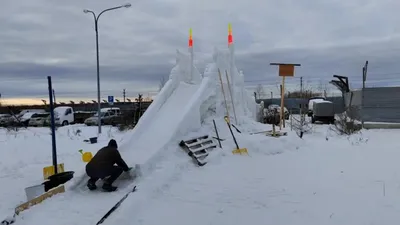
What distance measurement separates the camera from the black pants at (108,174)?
755 centimetres

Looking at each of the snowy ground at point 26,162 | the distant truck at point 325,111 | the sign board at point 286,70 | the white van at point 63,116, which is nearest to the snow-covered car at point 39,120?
the white van at point 63,116

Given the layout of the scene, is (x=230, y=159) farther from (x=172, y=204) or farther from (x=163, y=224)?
(x=163, y=224)

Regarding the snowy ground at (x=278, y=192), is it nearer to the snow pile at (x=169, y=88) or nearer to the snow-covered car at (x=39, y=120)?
the snow pile at (x=169, y=88)

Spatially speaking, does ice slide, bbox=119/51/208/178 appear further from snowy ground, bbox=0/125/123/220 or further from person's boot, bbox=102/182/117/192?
snowy ground, bbox=0/125/123/220

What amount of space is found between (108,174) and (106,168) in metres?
0.12

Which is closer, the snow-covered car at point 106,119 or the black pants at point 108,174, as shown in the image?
the black pants at point 108,174

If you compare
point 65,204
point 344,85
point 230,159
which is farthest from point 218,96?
point 344,85

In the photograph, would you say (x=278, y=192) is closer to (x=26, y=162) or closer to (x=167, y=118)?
(x=167, y=118)

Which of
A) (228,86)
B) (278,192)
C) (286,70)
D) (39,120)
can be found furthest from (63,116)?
(278,192)

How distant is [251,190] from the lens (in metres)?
7.42

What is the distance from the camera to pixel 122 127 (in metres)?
21.6

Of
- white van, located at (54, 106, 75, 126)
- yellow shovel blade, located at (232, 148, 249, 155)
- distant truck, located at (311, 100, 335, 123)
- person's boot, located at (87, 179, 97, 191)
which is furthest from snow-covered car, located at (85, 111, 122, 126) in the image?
person's boot, located at (87, 179, 97, 191)

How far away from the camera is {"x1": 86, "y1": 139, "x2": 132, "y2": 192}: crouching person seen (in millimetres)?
7555

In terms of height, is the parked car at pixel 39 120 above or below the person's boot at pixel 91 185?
below
